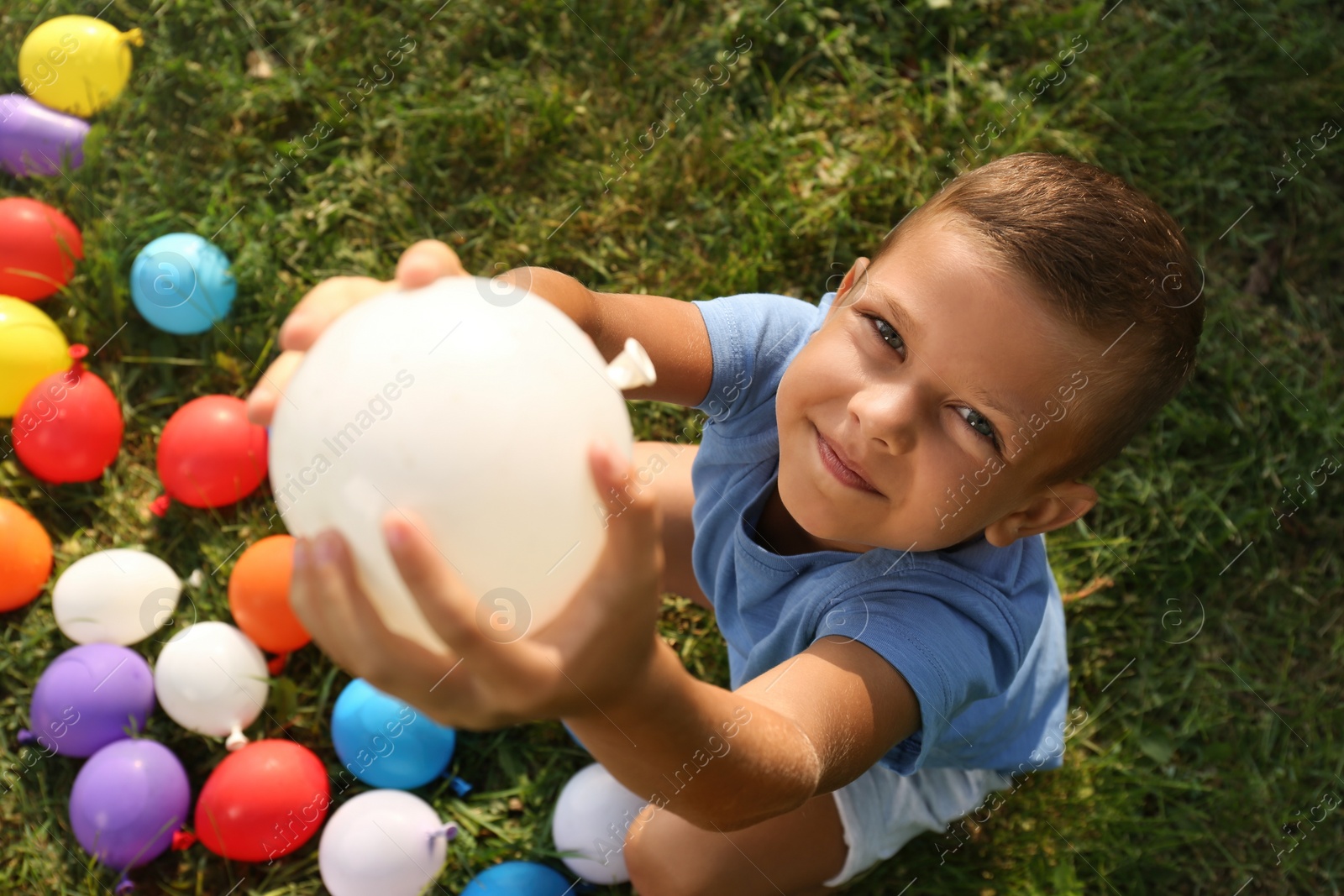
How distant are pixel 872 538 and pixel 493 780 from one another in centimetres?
109

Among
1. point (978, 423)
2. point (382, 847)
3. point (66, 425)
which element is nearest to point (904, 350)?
point (978, 423)

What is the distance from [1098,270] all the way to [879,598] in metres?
0.55

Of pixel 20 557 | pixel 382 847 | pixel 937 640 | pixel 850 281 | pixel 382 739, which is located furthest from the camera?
pixel 20 557

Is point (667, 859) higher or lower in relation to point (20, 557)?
lower

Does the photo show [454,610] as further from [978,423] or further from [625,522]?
[978,423]

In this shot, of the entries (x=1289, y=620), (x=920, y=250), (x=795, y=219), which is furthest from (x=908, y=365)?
(x=1289, y=620)

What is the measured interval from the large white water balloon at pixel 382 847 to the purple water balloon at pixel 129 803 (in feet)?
0.96

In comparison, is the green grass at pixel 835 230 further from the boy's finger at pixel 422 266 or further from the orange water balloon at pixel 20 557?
the boy's finger at pixel 422 266

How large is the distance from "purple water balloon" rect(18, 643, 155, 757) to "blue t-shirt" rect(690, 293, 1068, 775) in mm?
1111

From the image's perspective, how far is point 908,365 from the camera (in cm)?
137

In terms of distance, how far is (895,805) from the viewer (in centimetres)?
189

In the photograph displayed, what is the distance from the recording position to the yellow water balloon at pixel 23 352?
2148 millimetres

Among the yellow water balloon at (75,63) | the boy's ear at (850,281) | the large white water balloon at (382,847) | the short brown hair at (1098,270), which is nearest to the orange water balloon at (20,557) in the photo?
the large white water balloon at (382,847)

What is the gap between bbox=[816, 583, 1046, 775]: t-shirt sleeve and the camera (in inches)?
54.9
